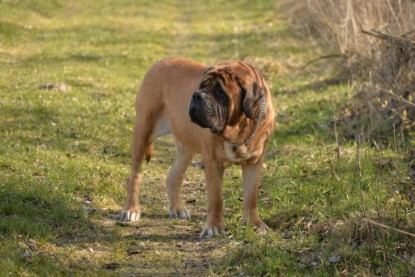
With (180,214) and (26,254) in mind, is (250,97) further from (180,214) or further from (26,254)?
(26,254)

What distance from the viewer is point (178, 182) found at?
28.9 feet

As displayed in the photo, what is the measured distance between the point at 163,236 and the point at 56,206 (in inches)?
43.1

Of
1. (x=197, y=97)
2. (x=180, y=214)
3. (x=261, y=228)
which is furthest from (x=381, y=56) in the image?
(x=197, y=97)

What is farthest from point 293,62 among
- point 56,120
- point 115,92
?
point 56,120

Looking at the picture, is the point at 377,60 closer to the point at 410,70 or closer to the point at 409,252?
the point at 410,70

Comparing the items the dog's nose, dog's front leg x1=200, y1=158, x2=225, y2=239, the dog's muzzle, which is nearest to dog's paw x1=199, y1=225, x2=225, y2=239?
dog's front leg x1=200, y1=158, x2=225, y2=239

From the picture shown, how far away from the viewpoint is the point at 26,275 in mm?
6270

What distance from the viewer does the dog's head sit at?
7.17 meters

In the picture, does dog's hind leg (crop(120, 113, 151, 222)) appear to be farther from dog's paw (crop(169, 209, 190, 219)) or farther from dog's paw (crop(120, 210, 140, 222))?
dog's paw (crop(169, 209, 190, 219))

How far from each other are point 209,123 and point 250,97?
48 centimetres

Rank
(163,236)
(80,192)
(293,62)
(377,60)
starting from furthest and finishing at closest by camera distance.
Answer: (293,62)
(377,60)
(80,192)
(163,236)

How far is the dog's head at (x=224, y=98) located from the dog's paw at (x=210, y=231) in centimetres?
100

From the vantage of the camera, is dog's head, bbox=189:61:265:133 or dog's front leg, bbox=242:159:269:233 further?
dog's front leg, bbox=242:159:269:233

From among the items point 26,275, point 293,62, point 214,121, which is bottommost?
point 293,62
